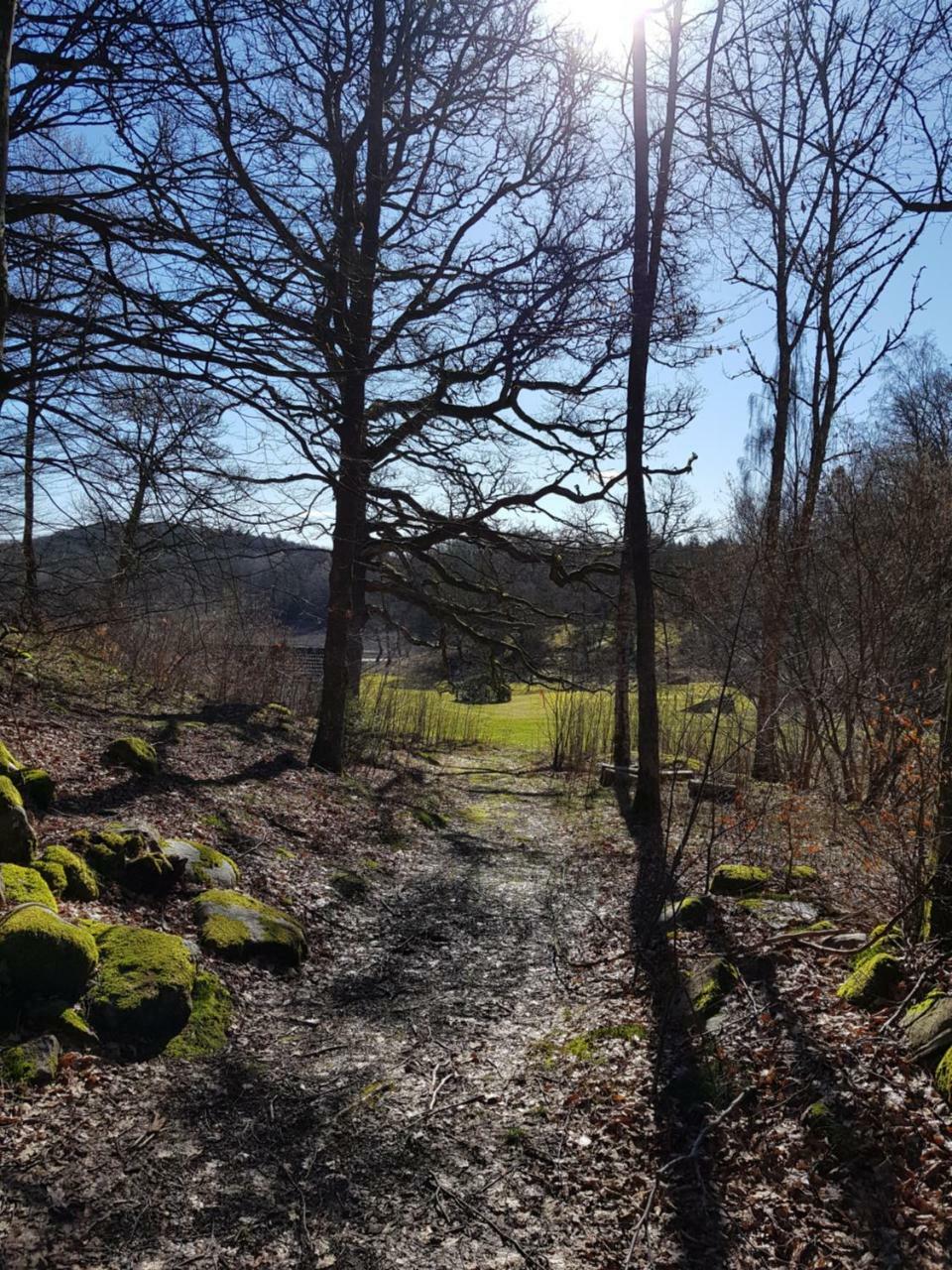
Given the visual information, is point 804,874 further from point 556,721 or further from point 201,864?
point 556,721

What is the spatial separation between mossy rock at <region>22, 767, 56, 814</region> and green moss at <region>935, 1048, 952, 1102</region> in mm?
5824

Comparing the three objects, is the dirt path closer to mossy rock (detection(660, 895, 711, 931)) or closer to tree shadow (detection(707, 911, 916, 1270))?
mossy rock (detection(660, 895, 711, 931))

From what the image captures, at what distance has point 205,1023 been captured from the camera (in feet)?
14.9

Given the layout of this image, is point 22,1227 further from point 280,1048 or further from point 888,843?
point 888,843

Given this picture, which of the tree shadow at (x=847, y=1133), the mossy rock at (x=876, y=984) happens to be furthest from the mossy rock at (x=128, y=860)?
the mossy rock at (x=876, y=984)

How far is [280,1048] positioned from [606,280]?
6.91 m

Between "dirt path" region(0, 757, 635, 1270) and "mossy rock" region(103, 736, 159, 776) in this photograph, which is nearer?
"dirt path" region(0, 757, 635, 1270)

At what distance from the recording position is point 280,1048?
14.9 feet

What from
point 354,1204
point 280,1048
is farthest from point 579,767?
point 354,1204

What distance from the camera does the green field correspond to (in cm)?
1541

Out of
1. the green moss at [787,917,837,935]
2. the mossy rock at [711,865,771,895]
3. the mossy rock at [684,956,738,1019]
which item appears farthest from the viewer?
the mossy rock at [711,865,771,895]

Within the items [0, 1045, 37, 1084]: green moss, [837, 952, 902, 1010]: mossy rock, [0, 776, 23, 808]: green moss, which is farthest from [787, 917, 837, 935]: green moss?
[0, 776, 23, 808]: green moss

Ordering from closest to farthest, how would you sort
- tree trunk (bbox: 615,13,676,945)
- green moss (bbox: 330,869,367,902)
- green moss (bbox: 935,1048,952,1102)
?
green moss (bbox: 935,1048,952,1102) → green moss (bbox: 330,869,367,902) → tree trunk (bbox: 615,13,676,945)

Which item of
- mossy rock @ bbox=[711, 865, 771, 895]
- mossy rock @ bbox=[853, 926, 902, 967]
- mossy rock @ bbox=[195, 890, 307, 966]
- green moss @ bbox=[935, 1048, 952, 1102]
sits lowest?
mossy rock @ bbox=[195, 890, 307, 966]
